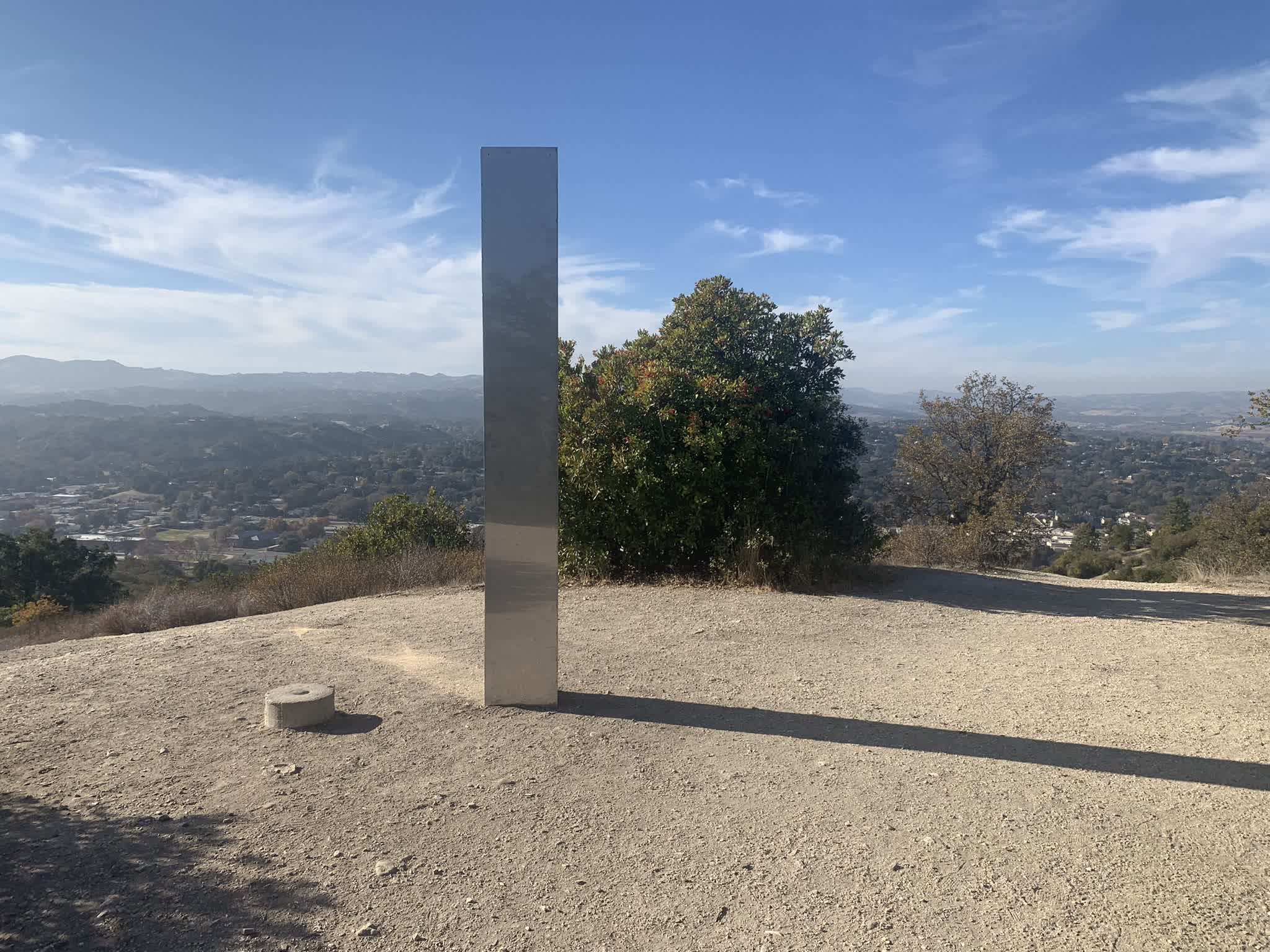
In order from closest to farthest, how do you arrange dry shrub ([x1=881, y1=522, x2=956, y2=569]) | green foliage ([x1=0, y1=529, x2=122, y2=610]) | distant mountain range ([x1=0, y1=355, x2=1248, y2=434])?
dry shrub ([x1=881, y1=522, x2=956, y2=569])
green foliage ([x1=0, y1=529, x2=122, y2=610])
distant mountain range ([x1=0, y1=355, x2=1248, y2=434])

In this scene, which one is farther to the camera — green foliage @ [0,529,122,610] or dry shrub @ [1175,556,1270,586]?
green foliage @ [0,529,122,610]

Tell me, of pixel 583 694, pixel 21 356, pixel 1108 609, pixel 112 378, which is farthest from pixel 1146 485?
pixel 21 356

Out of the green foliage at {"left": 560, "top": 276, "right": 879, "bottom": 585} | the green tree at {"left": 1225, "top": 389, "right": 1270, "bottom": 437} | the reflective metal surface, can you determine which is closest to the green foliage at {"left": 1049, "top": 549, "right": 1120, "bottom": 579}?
the green tree at {"left": 1225, "top": 389, "right": 1270, "bottom": 437}

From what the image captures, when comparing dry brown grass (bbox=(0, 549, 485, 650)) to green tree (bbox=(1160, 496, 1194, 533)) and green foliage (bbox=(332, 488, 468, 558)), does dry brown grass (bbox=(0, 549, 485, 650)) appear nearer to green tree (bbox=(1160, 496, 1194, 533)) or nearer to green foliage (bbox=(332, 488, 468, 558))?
green foliage (bbox=(332, 488, 468, 558))

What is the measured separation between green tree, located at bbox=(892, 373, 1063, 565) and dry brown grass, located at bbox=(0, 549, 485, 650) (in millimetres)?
10456

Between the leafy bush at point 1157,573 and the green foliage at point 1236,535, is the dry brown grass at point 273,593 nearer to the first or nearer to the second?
the green foliage at point 1236,535

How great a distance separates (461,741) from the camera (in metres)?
4.39

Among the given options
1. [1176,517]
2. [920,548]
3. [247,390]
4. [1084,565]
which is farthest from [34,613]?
[247,390]

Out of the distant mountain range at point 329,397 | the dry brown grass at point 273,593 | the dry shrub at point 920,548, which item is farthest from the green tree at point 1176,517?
the dry brown grass at point 273,593

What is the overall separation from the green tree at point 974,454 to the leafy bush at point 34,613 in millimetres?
14793

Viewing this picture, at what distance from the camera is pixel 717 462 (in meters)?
8.91

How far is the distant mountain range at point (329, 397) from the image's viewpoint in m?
47.8

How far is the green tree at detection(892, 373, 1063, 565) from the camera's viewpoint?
1680 centimetres

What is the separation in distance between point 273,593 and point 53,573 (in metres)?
9.04
